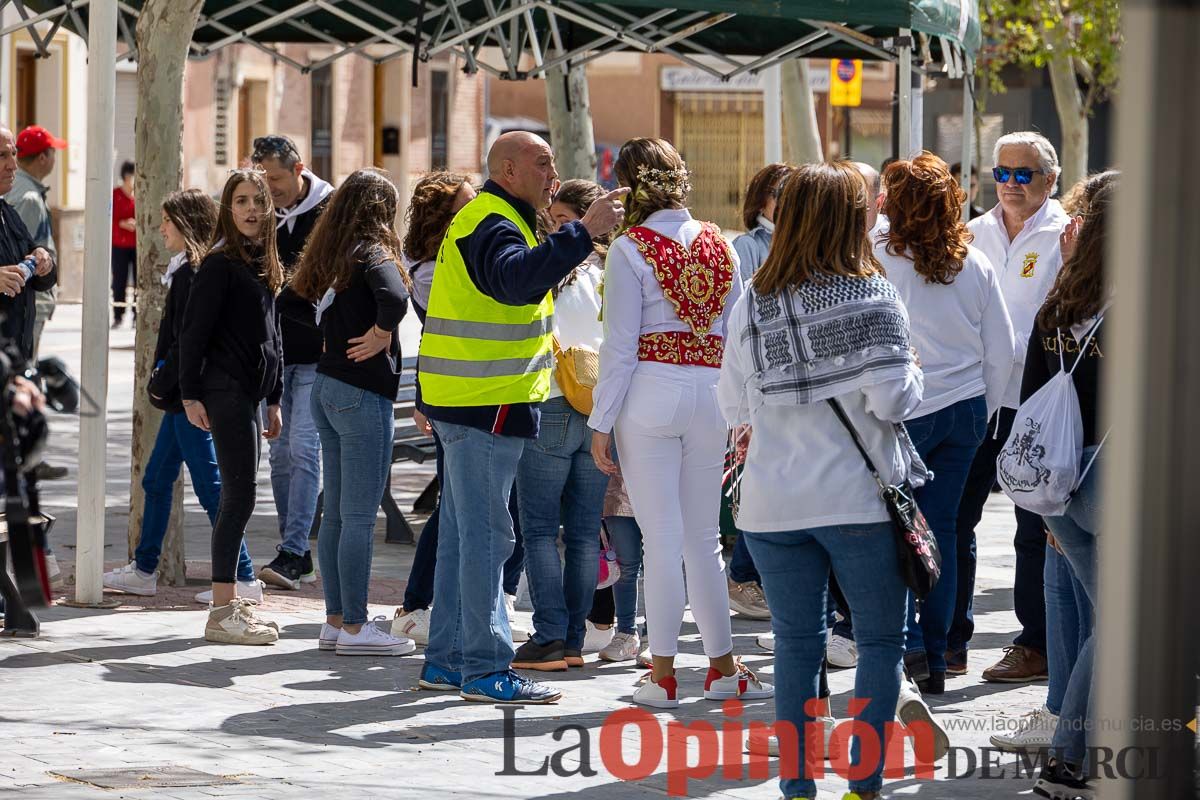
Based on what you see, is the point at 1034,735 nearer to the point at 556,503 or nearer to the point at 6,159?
the point at 556,503

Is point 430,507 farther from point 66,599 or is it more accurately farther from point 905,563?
point 905,563

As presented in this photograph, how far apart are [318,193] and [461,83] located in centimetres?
3704

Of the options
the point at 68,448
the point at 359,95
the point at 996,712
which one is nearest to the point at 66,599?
the point at 996,712

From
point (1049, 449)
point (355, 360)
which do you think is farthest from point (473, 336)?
point (1049, 449)

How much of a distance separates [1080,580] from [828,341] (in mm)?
1081

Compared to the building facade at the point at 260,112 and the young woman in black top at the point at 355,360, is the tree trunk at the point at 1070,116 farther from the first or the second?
the young woman in black top at the point at 355,360

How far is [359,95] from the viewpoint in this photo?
41.6 meters

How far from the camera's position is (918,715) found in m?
5.58

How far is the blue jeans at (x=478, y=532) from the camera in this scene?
6176mm

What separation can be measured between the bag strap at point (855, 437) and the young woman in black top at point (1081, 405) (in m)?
0.65

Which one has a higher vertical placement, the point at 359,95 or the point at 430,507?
the point at 359,95

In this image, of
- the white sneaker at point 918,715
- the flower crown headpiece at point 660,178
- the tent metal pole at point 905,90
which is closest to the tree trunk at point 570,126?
the tent metal pole at point 905,90

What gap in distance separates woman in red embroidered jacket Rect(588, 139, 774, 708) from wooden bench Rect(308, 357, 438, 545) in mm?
3764

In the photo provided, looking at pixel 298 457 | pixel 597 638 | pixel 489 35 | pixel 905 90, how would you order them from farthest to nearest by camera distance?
pixel 489 35 → pixel 905 90 → pixel 298 457 → pixel 597 638
